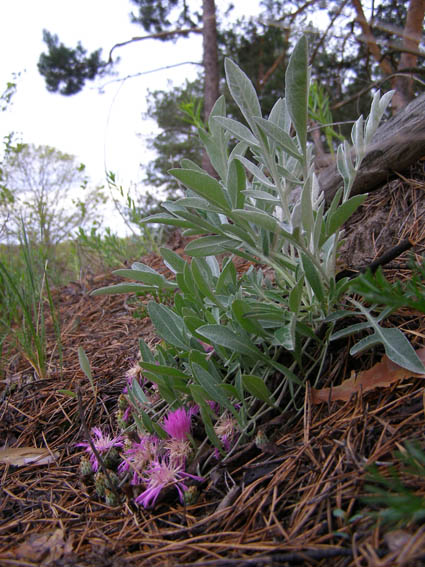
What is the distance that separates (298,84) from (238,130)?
214 mm

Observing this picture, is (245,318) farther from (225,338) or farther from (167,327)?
(167,327)

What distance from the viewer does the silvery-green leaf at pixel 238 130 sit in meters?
1.06

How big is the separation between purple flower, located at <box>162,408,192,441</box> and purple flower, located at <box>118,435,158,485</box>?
6cm

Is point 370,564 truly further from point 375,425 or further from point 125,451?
point 125,451

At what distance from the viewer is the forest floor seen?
2.34ft

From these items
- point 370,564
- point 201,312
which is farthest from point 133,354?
point 370,564

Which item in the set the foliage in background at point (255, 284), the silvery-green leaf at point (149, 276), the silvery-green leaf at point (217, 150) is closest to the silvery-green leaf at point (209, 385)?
the foliage in background at point (255, 284)

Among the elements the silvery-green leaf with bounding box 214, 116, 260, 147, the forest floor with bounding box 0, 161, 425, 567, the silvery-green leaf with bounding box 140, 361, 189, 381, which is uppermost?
the silvery-green leaf with bounding box 214, 116, 260, 147

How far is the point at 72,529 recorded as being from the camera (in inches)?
39.0

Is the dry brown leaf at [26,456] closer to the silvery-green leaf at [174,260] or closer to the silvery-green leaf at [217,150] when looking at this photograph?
the silvery-green leaf at [174,260]

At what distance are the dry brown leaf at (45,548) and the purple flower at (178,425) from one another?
0.33 metres

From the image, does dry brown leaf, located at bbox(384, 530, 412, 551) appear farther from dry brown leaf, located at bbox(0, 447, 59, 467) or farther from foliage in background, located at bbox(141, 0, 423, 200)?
foliage in background, located at bbox(141, 0, 423, 200)

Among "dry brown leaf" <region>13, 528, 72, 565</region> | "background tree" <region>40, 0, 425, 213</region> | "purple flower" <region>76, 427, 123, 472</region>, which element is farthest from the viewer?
"background tree" <region>40, 0, 425, 213</region>

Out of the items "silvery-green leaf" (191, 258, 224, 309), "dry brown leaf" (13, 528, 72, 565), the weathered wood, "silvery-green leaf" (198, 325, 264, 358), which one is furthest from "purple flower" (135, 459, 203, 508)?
the weathered wood
